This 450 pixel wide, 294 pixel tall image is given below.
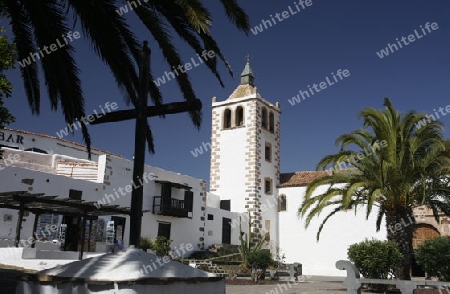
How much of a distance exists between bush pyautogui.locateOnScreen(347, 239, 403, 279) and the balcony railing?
11777 millimetres

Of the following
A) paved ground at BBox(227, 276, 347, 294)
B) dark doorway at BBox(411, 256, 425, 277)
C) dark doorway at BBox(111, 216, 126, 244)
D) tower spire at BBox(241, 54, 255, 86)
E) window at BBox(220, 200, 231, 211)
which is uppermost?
tower spire at BBox(241, 54, 255, 86)

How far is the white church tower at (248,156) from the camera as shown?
95.4ft

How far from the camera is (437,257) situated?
1309 centimetres

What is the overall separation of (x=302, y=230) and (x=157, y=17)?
78.5 feet

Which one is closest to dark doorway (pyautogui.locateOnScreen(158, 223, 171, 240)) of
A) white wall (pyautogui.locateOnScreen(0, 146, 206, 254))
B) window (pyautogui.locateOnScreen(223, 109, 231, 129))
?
white wall (pyautogui.locateOnScreen(0, 146, 206, 254))

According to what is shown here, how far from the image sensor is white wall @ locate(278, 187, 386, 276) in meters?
26.4

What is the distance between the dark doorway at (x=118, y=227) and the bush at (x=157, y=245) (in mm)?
1152

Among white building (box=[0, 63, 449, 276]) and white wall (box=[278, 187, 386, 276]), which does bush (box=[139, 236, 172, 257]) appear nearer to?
white building (box=[0, 63, 449, 276])

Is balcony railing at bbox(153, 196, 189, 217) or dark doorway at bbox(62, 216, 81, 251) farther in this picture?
balcony railing at bbox(153, 196, 189, 217)

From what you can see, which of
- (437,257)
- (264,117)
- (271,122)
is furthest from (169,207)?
(437,257)

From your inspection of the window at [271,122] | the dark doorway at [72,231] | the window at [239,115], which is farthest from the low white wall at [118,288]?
the window at [271,122]

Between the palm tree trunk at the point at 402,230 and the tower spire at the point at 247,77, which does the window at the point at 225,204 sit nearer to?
the tower spire at the point at 247,77

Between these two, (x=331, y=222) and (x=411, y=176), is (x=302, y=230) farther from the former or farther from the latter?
(x=411, y=176)

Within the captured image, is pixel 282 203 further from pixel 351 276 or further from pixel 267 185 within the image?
pixel 351 276
